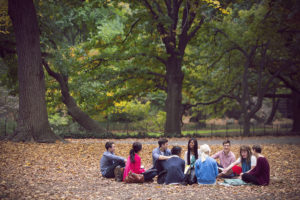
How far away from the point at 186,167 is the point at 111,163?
2.10 meters

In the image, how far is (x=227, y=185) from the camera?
8.44 m

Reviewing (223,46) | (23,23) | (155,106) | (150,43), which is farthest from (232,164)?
(155,106)

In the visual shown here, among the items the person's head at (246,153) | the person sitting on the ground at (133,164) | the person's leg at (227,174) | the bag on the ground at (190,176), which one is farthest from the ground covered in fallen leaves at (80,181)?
the person's leg at (227,174)

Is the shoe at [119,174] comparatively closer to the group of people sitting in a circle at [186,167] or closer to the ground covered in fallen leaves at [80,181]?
the group of people sitting in a circle at [186,167]

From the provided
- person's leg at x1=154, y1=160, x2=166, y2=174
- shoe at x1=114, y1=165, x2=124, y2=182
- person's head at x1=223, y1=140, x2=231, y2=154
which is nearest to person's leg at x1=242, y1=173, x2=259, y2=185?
person's head at x1=223, y1=140, x2=231, y2=154

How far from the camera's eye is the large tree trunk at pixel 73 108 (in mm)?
20125

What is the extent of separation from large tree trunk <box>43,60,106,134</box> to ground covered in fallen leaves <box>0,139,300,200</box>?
24.5 feet

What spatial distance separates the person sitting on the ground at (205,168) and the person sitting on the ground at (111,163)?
6.51 feet

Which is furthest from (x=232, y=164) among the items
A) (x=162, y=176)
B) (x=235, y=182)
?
(x=162, y=176)

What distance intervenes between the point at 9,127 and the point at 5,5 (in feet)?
26.5

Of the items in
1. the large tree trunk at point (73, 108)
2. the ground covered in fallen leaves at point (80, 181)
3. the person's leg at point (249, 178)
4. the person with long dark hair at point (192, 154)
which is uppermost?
the large tree trunk at point (73, 108)

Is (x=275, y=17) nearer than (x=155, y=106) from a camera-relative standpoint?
Yes

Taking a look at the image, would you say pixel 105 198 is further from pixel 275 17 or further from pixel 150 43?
pixel 275 17

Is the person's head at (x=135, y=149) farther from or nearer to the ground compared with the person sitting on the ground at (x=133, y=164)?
farther from the ground
